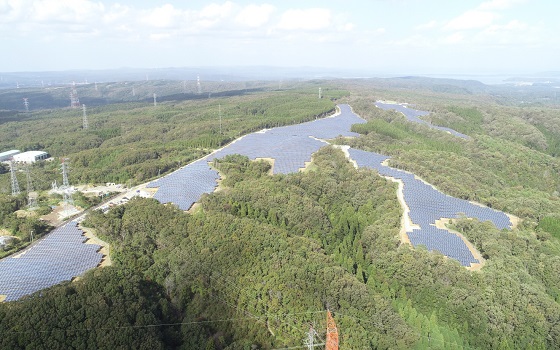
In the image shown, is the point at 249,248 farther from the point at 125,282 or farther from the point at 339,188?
the point at 339,188

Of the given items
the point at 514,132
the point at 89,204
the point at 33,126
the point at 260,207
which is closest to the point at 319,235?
the point at 260,207

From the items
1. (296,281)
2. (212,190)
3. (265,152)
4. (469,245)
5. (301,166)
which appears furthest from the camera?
(265,152)

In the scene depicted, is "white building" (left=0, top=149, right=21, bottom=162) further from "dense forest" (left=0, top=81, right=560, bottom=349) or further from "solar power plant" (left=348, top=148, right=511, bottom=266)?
"solar power plant" (left=348, top=148, right=511, bottom=266)

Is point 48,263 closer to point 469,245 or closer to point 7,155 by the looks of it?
point 469,245

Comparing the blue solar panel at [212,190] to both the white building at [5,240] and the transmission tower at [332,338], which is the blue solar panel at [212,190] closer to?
the white building at [5,240]

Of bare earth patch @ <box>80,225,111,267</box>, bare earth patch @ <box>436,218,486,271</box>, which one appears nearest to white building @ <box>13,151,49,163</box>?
bare earth patch @ <box>80,225,111,267</box>

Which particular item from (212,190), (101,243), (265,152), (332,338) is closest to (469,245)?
(332,338)
